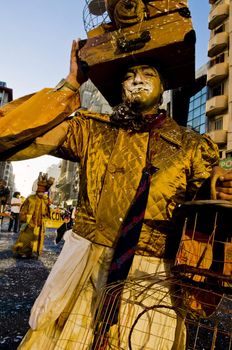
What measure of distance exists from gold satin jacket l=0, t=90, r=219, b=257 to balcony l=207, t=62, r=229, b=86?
99.3ft

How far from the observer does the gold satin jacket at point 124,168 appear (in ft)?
6.25

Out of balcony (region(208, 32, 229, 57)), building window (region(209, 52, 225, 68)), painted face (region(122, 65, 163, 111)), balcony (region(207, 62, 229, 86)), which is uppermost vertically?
balcony (region(208, 32, 229, 57))

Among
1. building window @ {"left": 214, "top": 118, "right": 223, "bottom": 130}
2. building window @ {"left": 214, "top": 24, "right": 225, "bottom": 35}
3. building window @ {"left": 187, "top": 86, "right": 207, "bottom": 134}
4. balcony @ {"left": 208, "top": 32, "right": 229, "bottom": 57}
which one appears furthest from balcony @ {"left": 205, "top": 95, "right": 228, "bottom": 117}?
building window @ {"left": 214, "top": 24, "right": 225, "bottom": 35}

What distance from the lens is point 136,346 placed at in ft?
5.71

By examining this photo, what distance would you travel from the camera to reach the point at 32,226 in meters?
9.41

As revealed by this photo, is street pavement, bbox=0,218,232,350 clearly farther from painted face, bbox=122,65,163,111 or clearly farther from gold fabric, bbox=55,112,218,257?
painted face, bbox=122,65,163,111

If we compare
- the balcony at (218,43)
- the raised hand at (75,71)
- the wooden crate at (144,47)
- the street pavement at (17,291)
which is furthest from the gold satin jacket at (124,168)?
the balcony at (218,43)

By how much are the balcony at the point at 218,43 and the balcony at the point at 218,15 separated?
210 cm

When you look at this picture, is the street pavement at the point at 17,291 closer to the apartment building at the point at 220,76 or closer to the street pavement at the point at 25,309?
the street pavement at the point at 25,309

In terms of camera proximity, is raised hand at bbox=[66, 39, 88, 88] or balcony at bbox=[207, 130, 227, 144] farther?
balcony at bbox=[207, 130, 227, 144]

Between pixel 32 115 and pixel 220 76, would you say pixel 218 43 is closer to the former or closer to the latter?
pixel 220 76

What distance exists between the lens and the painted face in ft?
7.27

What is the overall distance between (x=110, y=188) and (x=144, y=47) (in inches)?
41.4

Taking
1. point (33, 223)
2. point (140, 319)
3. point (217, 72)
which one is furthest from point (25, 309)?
point (217, 72)
